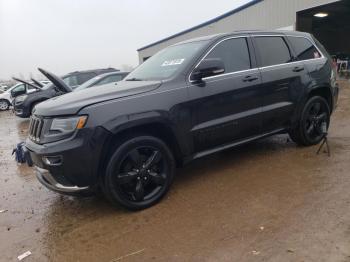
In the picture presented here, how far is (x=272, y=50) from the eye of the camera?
493 centimetres

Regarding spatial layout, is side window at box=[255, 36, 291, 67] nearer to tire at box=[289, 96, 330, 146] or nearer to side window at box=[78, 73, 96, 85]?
tire at box=[289, 96, 330, 146]

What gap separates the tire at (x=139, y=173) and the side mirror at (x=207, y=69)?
885 millimetres

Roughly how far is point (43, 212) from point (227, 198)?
2.15 m

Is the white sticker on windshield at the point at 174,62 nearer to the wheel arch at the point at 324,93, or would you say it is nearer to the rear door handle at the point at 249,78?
the rear door handle at the point at 249,78

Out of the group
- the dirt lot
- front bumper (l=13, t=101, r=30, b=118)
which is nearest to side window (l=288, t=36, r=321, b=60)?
the dirt lot

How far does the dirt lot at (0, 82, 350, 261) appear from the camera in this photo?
292 cm

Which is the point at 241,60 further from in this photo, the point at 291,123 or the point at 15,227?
the point at 15,227

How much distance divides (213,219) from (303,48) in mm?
3257

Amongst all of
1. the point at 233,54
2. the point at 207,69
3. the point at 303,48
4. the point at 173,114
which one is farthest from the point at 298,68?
the point at 173,114

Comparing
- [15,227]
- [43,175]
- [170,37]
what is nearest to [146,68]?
[43,175]

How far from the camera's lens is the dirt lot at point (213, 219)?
292 cm

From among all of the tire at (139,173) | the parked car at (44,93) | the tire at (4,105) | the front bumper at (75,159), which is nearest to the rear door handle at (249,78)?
the tire at (139,173)

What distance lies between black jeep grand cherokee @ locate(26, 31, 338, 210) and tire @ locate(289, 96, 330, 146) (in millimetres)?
24

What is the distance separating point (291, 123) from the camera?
16.7 ft
